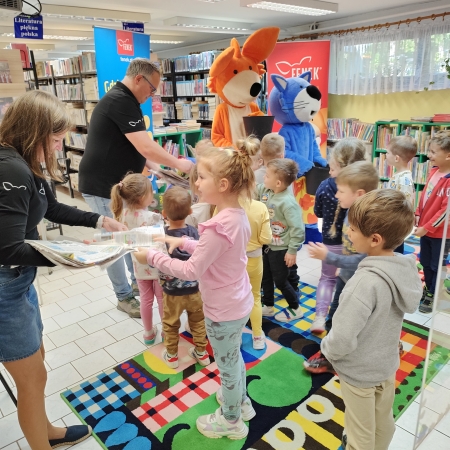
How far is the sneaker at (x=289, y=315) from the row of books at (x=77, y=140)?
17.0ft

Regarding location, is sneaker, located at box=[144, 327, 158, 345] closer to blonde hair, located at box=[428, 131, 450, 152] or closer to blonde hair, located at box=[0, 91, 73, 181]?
blonde hair, located at box=[0, 91, 73, 181]

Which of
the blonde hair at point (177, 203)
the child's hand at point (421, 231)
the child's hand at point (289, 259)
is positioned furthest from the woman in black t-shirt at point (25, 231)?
the child's hand at point (421, 231)

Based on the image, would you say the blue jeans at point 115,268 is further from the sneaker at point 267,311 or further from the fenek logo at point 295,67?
the fenek logo at point 295,67

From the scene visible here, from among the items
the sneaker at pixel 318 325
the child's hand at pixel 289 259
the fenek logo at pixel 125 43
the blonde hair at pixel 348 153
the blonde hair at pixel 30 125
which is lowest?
the sneaker at pixel 318 325

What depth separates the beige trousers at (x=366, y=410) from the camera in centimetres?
134

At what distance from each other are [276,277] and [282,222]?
1.35 feet

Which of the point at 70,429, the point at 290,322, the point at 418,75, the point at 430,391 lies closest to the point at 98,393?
the point at 70,429

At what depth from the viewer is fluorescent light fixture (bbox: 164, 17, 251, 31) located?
237 inches

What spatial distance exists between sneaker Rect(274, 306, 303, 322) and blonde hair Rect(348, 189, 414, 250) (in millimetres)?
1581

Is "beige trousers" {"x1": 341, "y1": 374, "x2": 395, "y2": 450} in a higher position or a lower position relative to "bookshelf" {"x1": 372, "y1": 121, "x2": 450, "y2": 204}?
lower

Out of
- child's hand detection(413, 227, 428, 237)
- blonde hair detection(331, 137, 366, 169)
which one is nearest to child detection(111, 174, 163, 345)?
blonde hair detection(331, 137, 366, 169)

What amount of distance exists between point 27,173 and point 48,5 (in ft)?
15.7

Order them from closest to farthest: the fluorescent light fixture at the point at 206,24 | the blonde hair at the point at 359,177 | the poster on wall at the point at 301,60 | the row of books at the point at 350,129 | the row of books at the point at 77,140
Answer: the blonde hair at the point at 359,177, the poster on wall at the point at 301,60, the row of books at the point at 350,129, the fluorescent light fixture at the point at 206,24, the row of books at the point at 77,140

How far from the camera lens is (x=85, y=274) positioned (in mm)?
3721
